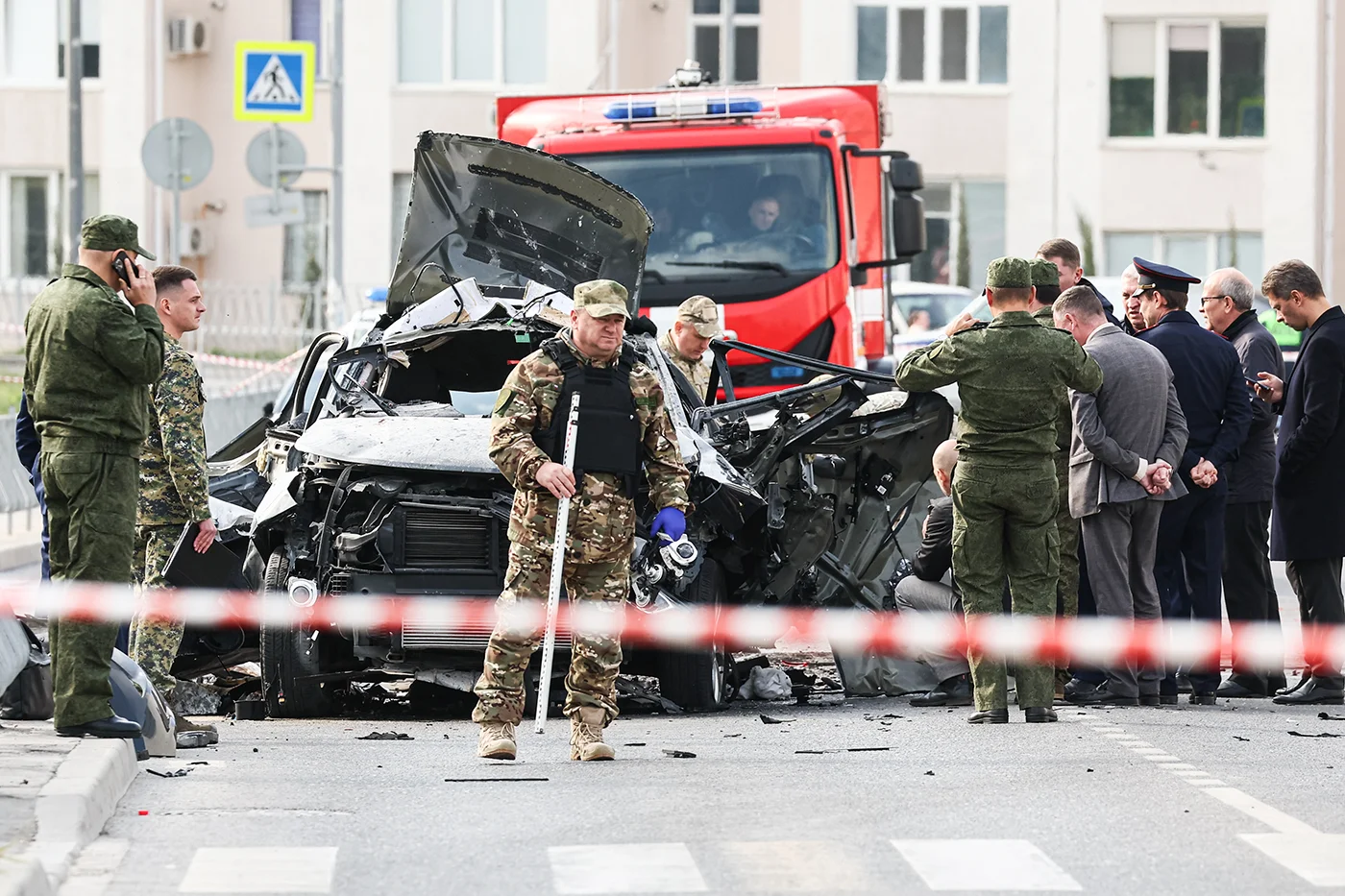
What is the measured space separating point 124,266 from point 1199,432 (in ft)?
16.3

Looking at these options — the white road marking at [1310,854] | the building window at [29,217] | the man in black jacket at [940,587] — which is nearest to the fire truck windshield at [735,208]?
the man in black jacket at [940,587]

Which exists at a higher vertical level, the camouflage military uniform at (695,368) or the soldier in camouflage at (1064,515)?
the camouflage military uniform at (695,368)

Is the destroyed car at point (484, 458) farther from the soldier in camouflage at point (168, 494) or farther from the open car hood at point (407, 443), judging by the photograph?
the soldier in camouflage at point (168, 494)

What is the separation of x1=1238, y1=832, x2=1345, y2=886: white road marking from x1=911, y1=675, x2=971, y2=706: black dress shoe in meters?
3.80

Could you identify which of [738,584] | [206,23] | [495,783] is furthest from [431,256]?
[206,23]

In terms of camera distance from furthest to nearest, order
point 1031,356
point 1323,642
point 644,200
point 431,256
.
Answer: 1. point 644,200
2. point 431,256
3. point 1323,642
4. point 1031,356

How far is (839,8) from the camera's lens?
39.5 meters

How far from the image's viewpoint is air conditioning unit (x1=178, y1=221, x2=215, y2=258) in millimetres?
38531

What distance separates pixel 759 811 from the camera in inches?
299

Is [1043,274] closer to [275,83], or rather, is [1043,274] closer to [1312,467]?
[1312,467]

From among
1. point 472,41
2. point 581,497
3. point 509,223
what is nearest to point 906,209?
point 509,223

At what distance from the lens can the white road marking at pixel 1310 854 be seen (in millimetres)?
6500

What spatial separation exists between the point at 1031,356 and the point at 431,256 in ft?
11.7

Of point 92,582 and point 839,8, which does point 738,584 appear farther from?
point 839,8
